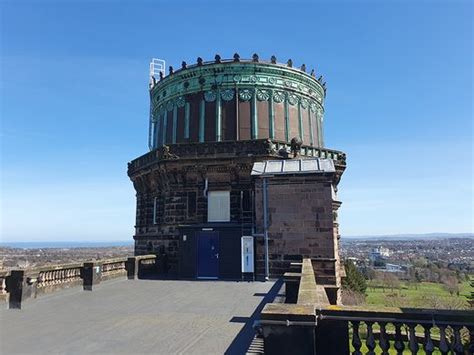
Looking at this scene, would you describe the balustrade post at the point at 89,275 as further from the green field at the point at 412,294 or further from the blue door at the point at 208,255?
the green field at the point at 412,294

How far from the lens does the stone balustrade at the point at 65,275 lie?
11172mm

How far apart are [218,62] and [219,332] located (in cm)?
2130

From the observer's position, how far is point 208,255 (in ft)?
63.0

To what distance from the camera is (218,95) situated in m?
25.9

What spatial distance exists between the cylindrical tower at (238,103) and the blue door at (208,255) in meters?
7.91

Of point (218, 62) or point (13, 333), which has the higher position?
point (218, 62)

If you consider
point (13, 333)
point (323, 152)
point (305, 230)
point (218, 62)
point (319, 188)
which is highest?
point (218, 62)

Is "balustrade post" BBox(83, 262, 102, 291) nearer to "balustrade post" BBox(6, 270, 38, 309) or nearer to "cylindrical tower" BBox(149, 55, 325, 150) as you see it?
"balustrade post" BBox(6, 270, 38, 309)

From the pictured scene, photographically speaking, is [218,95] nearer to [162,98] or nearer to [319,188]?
[162,98]

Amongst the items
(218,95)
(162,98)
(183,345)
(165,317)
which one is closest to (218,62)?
(218,95)

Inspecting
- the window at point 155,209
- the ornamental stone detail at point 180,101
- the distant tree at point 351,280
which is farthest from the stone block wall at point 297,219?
the distant tree at point 351,280

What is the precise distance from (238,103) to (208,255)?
10913mm

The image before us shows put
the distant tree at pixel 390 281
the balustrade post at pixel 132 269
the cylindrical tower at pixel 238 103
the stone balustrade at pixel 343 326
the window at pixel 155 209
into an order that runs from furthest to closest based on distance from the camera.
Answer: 1. the distant tree at pixel 390 281
2. the cylindrical tower at pixel 238 103
3. the window at pixel 155 209
4. the balustrade post at pixel 132 269
5. the stone balustrade at pixel 343 326

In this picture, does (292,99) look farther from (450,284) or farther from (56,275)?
(450,284)
